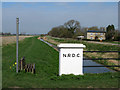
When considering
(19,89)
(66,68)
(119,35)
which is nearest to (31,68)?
(66,68)

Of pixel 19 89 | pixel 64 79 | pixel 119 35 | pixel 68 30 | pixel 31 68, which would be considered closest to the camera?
pixel 19 89

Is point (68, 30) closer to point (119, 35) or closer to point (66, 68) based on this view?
point (119, 35)

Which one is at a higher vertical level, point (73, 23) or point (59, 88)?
A: point (73, 23)

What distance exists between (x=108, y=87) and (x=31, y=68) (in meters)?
4.15

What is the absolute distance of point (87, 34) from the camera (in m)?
100

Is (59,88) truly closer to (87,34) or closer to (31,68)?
(31,68)

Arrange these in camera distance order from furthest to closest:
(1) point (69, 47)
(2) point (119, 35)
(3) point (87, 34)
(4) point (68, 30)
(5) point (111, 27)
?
(3) point (87, 34) < (5) point (111, 27) < (4) point (68, 30) < (2) point (119, 35) < (1) point (69, 47)

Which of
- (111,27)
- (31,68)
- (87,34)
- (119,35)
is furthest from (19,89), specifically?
(87,34)

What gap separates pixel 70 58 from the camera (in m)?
7.45

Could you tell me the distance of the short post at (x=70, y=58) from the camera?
7395 mm

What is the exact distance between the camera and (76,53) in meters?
7.45

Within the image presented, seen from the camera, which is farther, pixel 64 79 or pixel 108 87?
pixel 64 79

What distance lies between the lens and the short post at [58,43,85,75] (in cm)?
739

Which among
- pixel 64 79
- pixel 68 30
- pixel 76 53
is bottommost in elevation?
pixel 64 79
